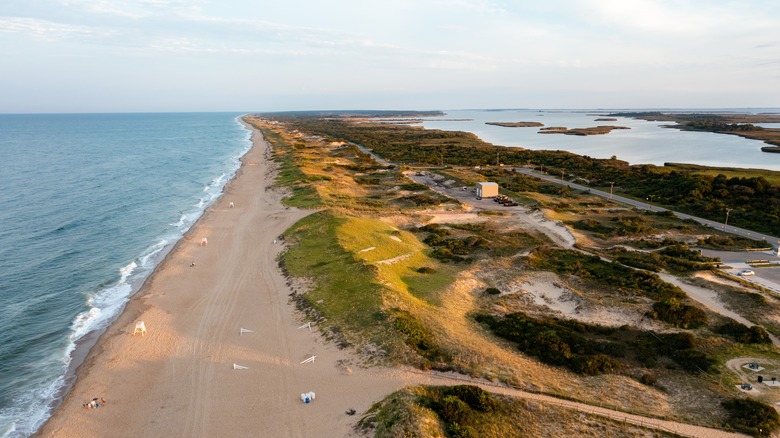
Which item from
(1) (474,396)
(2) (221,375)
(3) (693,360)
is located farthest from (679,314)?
(2) (221,375)

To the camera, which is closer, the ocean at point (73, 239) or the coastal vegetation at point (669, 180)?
the ocean at point (73, 239)

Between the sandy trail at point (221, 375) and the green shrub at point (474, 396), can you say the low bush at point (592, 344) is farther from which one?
the green shrub at point (474, 396)

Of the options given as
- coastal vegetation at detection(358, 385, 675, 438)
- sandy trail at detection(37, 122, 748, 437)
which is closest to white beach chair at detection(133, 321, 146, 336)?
sandy trail at detection(37, 122, 748, 437)

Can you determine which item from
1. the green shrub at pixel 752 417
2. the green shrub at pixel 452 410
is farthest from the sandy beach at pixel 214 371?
the green shrub at pixel 752 417

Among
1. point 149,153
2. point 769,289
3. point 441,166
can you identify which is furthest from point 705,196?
point 149,153

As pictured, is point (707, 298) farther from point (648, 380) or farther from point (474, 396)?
point (474, 396)

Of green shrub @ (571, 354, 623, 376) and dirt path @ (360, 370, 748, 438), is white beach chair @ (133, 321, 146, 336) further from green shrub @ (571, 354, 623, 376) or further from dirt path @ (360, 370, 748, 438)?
green shrub @ (571, 354, 623, 376)
